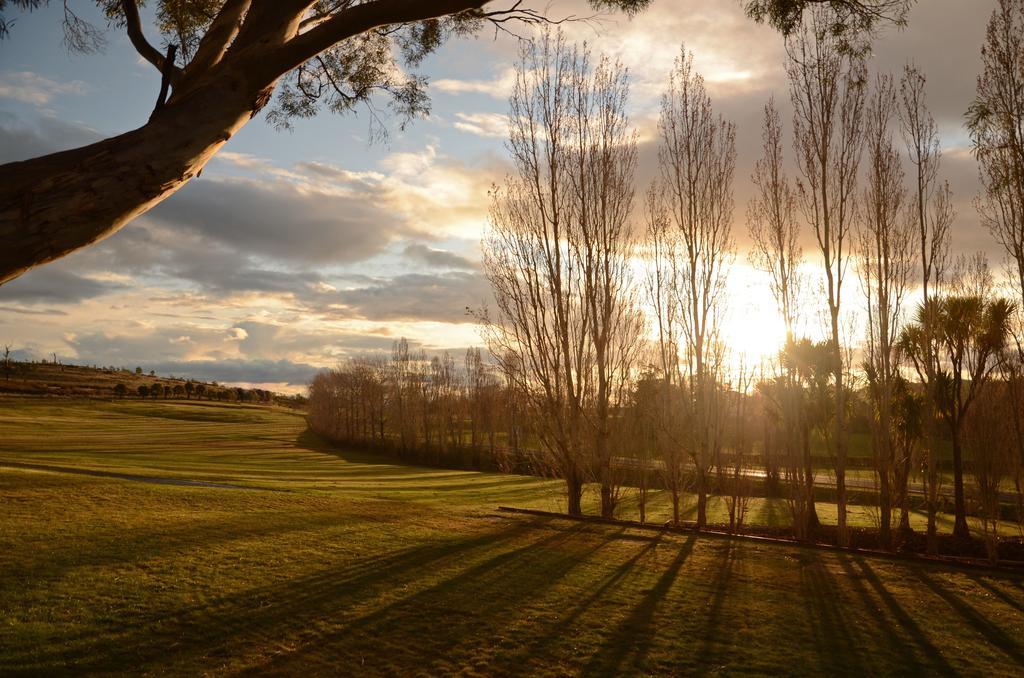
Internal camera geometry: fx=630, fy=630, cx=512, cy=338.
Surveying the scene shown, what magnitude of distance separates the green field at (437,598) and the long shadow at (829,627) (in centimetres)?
4

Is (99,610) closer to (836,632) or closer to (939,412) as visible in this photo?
(836,632)

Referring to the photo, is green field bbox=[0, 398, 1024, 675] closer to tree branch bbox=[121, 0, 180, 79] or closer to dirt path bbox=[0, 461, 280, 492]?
dirt path bbox=[0, 461, 280, 492]

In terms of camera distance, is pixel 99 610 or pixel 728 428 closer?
pixel 99 610

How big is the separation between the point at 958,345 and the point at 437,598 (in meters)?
18.4

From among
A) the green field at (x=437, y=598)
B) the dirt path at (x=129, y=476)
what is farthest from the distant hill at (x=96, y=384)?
the green field at (x=437, y=598)

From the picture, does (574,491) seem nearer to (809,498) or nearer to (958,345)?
(809,498)

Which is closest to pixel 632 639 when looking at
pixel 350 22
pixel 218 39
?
pixel 350 22

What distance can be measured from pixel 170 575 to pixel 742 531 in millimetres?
14256

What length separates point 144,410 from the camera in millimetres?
89875

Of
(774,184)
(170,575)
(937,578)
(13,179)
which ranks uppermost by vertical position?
(774,184)

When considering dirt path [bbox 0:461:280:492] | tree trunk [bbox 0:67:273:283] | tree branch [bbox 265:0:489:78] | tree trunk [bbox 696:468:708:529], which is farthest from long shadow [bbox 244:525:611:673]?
dirt path [bbox 0:461:280:492]

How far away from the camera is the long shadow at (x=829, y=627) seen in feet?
24.2

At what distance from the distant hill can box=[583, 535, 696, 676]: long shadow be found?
116043 millimetres

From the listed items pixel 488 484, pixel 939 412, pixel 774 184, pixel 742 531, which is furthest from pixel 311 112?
pixel 488 484
